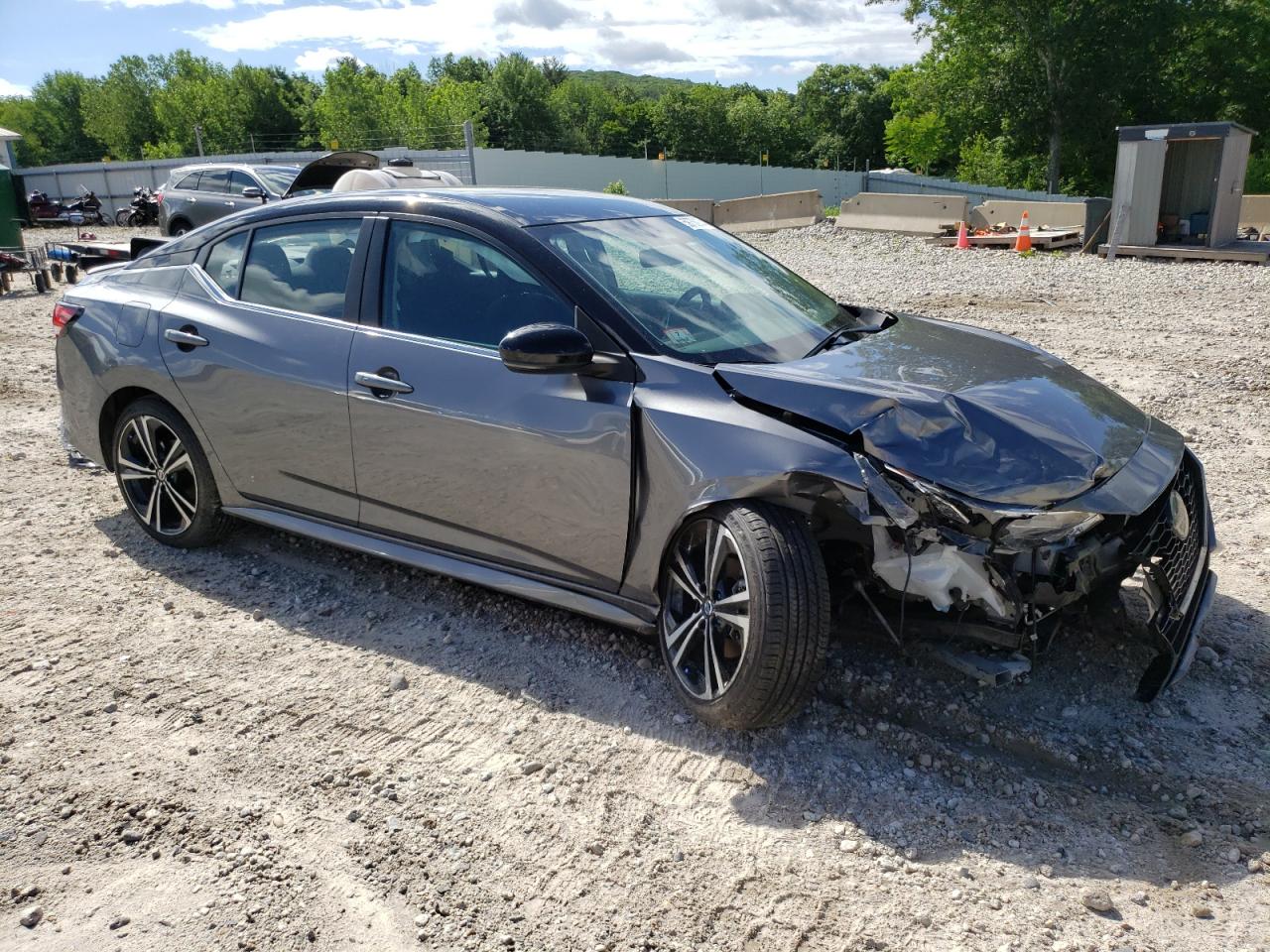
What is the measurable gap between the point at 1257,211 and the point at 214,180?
19756 mm

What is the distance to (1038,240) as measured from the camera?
1694 centimetres

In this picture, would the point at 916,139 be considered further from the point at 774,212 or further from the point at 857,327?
the point at 857,327

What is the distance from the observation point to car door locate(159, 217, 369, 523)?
4016mm

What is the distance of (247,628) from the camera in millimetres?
4117

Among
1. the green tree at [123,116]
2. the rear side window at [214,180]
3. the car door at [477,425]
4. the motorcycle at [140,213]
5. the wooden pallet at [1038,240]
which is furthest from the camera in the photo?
the green tree at [123,116]

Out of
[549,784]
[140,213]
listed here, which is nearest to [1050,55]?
[140,213]

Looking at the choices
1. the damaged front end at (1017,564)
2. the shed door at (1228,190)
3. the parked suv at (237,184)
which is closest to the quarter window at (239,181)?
the parked suv at (237,184)

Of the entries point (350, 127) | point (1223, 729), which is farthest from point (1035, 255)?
point (350, 127)

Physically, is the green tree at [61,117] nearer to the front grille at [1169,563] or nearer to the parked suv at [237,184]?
the parked suv at [237,184]

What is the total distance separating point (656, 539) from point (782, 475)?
54 cm

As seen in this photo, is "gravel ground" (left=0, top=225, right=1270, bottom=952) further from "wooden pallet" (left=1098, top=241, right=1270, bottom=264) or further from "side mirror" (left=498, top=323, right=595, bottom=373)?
"wooden pallet" (left=1098, top=241, right=1270, bottom=264)

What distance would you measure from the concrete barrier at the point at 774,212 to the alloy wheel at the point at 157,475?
1686cm

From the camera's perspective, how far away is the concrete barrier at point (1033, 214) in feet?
60.1

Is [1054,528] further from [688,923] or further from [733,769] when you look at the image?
[688,923]
